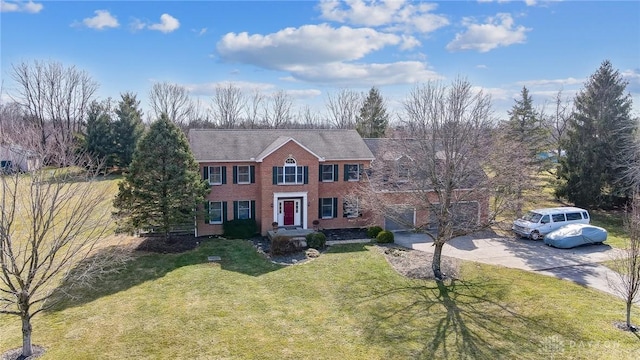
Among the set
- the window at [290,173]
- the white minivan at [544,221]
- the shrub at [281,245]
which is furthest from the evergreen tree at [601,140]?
the shrub at [281,245]

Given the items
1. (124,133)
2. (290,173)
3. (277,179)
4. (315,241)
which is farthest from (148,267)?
(124,133)

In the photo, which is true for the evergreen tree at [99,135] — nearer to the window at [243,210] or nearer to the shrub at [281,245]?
the window at [243,210]

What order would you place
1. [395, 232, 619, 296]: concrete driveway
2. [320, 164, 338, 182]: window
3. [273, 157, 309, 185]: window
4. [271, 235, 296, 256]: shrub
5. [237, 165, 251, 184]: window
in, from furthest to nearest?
[320, 164, 338, 182]: window, [237, 165, 251, 184]: window, [273, 157, 309, 185]: window, [271, 235, 296, 256]: shrub, [395, 232, 619, 296]: concrete driveway

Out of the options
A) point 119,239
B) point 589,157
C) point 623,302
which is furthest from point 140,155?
point 589,157

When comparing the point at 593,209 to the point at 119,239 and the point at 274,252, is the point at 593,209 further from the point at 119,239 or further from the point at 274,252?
the point at 119,239

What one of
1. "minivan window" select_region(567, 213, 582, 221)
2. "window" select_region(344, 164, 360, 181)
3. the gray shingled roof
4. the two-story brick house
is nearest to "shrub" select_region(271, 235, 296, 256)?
the two-story brick house

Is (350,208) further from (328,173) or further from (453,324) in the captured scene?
(453,324)

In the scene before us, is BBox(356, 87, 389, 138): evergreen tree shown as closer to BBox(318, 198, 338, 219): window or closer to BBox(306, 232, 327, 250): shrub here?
BBox(318, 198, 338, 219): window
